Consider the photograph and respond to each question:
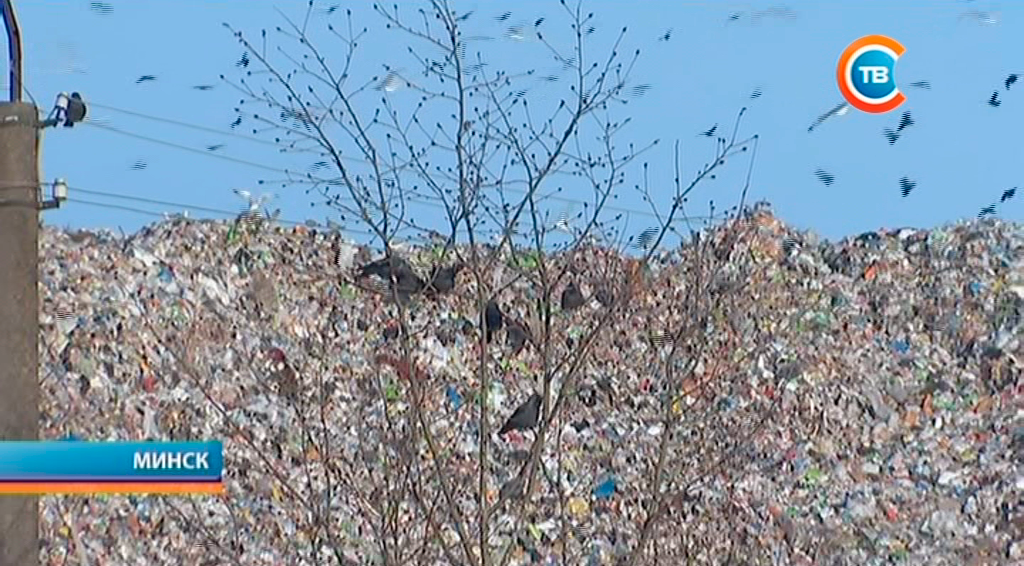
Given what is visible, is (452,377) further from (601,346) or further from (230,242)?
(230,242)

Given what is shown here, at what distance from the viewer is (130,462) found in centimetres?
471

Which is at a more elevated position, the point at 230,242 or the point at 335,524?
the point at 230,242

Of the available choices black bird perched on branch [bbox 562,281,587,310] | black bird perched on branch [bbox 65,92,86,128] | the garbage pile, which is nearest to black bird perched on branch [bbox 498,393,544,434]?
the garbage pile

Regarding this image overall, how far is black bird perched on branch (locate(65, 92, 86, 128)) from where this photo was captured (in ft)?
14.4

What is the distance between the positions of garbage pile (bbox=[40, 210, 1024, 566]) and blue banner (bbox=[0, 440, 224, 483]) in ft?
12.3

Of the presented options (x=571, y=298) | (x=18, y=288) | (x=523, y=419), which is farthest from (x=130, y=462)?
(x=571, y=298)

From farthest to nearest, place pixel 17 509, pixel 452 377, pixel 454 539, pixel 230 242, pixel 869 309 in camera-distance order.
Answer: pixel 869 309
pixel 230 242
pixel 452 377
pixel 454 539
pixel 17 509

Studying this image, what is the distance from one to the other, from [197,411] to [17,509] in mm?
6766

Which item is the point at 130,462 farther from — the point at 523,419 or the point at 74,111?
the point at 523,419

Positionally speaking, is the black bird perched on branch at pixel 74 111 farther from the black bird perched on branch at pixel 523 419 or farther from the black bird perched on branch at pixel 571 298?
the black bird perched on branch at pixel 571 298

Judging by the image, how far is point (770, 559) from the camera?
9.73m

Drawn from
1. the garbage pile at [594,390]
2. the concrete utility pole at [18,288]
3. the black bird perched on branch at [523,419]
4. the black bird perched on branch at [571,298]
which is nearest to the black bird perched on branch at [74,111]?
the concrete utility pole at [18,288]

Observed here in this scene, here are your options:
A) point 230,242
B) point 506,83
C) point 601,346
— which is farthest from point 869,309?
point 506,83

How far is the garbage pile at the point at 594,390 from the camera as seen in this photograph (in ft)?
31.9
